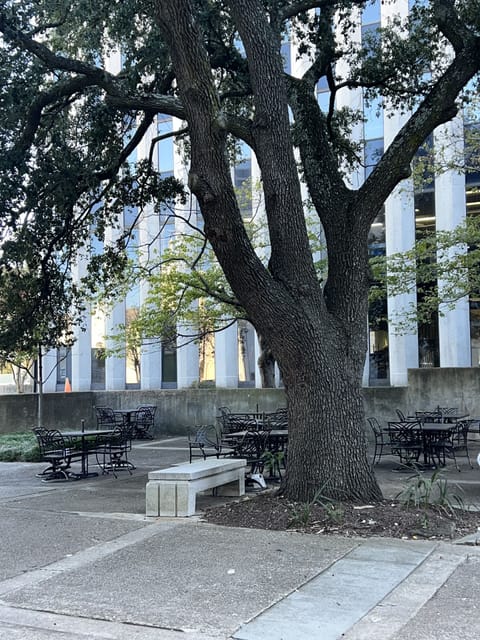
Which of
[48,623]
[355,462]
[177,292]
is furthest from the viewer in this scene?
[177,292]

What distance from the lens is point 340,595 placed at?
5.52 m

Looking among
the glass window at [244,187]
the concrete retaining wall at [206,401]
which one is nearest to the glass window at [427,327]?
the glass window at [244,187]

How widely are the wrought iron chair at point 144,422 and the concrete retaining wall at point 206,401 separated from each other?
523 mm

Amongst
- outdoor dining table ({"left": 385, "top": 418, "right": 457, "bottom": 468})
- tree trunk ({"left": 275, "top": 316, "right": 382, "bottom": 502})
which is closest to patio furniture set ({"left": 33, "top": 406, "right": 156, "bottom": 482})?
tree trunk ({"left": 275, "top": 316, "right": 382, "bottom": 502})

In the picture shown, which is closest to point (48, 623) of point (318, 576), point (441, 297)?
point (318, 576)

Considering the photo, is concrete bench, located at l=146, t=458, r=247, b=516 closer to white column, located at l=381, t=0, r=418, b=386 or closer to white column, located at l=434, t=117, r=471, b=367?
white column, located at l=381, t=0, r=418, b=386

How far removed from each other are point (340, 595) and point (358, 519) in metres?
2.55

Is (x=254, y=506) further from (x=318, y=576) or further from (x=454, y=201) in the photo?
(x=454, y=201)

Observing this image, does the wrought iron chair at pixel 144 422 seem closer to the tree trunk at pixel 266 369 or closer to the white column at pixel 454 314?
the tree trunk at pixel 266 369

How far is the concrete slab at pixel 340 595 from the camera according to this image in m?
4.77

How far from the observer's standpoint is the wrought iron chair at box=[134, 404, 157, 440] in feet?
69.1

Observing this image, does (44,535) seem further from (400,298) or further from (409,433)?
(400,298)

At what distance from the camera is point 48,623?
502cm

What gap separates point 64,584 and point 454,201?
76.7 ft
